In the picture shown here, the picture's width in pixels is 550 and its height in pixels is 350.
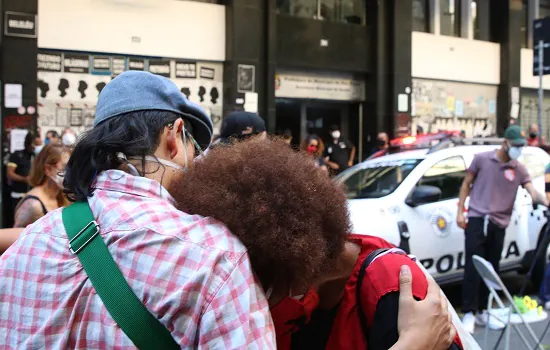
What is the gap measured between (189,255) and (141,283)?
0.10m

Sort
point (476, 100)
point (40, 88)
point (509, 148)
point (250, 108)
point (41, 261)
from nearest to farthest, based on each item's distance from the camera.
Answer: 1. point (41, 261)
2. point (509, 148)
3. point (40, 88)
4. point (250, 108)
5. point (476, 100)

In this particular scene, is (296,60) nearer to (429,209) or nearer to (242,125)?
(429,209)

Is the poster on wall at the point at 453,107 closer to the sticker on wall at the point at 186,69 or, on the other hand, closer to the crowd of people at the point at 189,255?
the sticker on wall at the point at 186,69

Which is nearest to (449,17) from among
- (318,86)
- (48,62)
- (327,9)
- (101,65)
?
(327,9)

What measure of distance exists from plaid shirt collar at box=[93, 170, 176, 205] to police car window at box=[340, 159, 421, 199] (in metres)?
5.13

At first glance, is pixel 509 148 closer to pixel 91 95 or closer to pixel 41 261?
pixel 41 261

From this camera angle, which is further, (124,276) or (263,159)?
(263,159)

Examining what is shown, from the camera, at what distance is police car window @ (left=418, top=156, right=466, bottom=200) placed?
663 cm

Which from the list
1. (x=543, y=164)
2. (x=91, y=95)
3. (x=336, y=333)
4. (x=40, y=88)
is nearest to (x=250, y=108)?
(x=91, y=95)

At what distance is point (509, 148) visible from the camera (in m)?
6.13

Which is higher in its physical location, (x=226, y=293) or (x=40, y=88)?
(x=40, y=88)

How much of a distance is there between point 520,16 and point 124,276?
815 inches

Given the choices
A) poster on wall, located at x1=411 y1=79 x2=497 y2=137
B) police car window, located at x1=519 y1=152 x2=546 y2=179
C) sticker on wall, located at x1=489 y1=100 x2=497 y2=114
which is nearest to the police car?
police car window, located at x1=519 y1=152 x2=546 y2=179

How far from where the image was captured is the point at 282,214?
1.22 m
